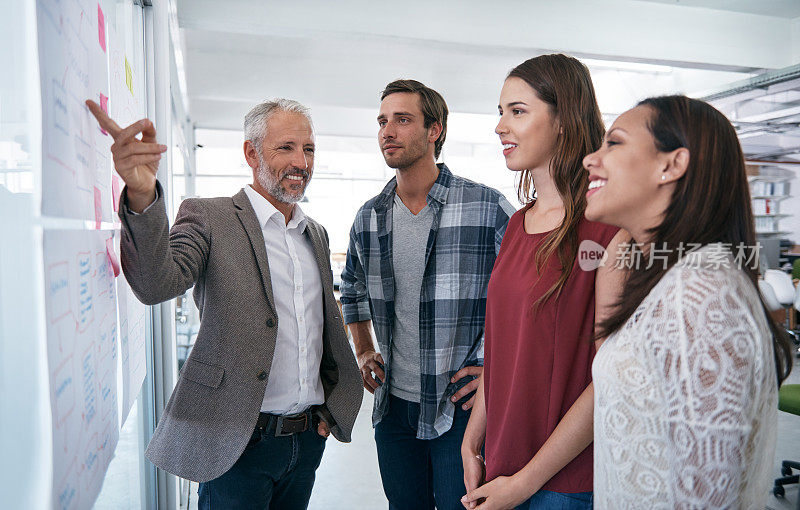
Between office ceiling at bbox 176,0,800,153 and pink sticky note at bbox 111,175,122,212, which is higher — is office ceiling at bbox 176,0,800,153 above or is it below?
Result: above

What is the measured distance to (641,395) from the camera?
0.98 meters

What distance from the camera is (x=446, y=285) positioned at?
6.23 feet

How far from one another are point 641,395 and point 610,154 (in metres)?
0.46

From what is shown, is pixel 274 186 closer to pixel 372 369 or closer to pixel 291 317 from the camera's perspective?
pixel 291 317

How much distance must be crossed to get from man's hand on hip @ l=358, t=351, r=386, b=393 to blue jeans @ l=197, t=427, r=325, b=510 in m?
0.45

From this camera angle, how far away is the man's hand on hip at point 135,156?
36.3 inches

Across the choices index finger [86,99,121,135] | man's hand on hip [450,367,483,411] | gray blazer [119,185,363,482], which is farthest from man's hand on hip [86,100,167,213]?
man's hand on hip [450,367,483,411]

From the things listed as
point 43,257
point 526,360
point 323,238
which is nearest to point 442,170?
point 323,238

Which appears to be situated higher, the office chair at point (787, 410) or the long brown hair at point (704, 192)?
the long brown hair at point (704, 192)

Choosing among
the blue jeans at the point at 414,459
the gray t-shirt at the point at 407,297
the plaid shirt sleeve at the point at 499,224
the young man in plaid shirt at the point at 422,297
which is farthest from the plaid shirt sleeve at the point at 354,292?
the plaid shirt sleeve at the point at 499,224

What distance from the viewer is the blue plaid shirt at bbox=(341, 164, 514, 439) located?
1.87 m

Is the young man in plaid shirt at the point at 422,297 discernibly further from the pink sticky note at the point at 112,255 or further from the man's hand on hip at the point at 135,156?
the man's hand on hip at the point at 135,156

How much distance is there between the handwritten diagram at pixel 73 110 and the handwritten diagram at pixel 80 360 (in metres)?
0.06

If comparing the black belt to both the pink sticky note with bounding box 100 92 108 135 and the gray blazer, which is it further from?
the pink sticky note with bounding box 100 92 108 135
